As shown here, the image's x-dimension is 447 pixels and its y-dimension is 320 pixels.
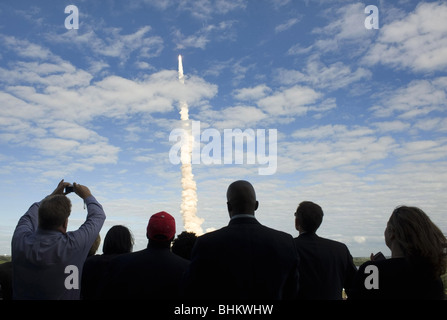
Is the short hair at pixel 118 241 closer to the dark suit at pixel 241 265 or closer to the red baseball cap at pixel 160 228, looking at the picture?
the red baseball cap at pixel 160 228

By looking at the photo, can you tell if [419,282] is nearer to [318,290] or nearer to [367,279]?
[367,279]

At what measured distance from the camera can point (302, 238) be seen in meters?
7.39

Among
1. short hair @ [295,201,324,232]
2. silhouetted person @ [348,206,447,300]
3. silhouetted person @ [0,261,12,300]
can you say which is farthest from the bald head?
silhouetted person @ [0,261,12,300]

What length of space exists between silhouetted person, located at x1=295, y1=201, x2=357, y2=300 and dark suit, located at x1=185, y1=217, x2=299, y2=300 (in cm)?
169

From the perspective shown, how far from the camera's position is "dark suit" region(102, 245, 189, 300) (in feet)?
18.6

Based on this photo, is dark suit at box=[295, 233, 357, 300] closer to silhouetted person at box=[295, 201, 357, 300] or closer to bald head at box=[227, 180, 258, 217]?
silhouetted person at box=[295, 201, 357, 300]

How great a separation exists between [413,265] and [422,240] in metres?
0.35

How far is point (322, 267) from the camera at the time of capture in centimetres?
712

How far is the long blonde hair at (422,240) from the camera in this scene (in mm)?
5215

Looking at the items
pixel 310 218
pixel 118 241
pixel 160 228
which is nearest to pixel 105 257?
pixel 118 241

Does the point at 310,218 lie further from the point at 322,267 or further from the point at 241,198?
the point at 241,198

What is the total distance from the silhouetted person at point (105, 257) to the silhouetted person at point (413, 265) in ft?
14.0

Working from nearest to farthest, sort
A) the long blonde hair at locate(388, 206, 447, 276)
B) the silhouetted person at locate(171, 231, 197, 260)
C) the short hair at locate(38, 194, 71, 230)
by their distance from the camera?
the long blonde hair at locate(388, 206, 447, 276), the short hair at locate(38, 194, 71, 230), the silhouetted person at locate(171, 231, 197, 260)

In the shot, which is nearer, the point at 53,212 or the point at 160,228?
the point at 53,212
